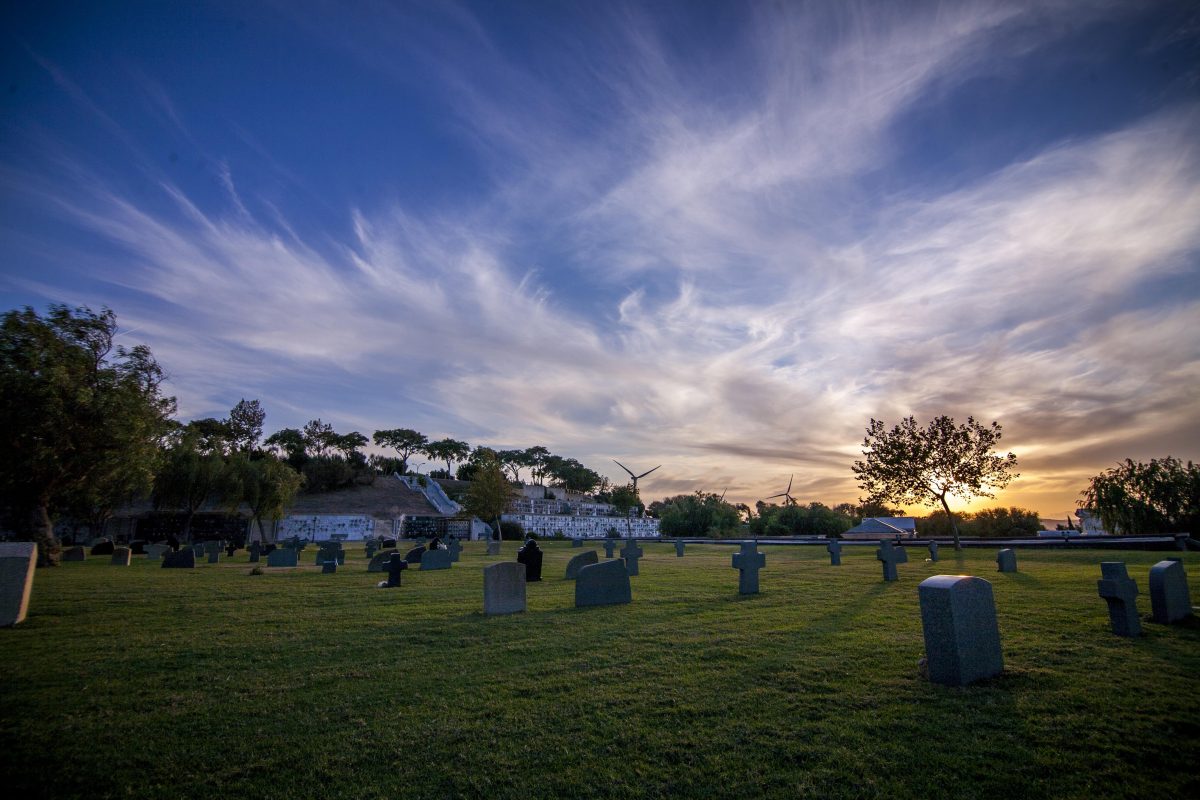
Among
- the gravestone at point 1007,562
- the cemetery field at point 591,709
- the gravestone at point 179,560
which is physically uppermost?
the gravestone at point 1007,562

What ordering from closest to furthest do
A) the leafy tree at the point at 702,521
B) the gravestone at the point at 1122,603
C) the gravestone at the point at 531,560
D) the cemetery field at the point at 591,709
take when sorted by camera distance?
the cemetery field at the point at 591,709
the gravestone at the point at 1122,603
the gravestone at the point at 531,560
the leafy tree at the point at 702,521

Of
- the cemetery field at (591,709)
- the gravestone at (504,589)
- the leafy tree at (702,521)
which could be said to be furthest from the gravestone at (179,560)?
the leafy tree at (702,521)

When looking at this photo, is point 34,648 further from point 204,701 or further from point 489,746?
point 489,746

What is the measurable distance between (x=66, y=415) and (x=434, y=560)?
14.7m

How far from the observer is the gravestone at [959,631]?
17.5ft

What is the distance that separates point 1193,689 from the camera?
4.95 m

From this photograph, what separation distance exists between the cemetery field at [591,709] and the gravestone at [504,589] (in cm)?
58

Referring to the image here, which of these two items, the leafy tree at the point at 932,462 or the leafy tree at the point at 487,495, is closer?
the leafy tree at the point at 932,462

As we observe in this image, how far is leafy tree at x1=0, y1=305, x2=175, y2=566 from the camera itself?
18.5m

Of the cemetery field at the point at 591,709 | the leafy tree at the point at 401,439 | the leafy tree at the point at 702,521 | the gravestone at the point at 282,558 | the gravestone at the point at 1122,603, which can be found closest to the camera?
the cemetery field at the point at 591,709

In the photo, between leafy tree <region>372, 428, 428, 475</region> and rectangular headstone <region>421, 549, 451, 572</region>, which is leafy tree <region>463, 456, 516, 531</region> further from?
leafy tree <region>372, 428, 428, 475</region>

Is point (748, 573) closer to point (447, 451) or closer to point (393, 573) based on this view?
point (393, 573)

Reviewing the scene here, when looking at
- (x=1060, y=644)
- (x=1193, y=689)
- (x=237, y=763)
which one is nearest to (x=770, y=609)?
(x=1060, y=644)

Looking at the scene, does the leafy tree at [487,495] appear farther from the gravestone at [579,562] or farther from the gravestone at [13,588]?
the gravestone at [13,588]
